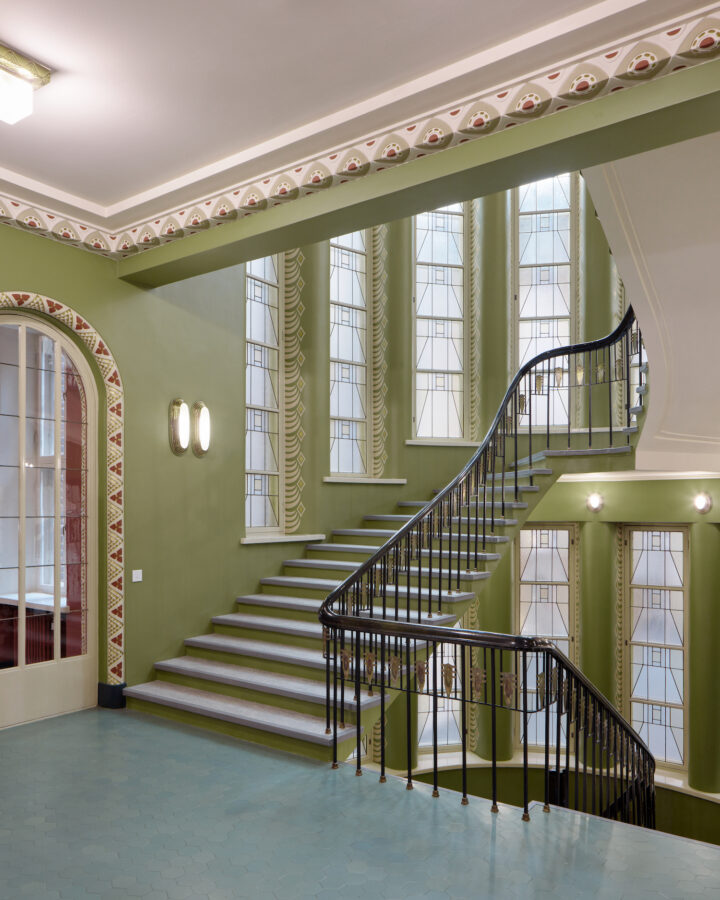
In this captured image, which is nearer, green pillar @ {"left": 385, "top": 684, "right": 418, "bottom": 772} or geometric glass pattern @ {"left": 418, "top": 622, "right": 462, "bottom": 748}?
green pillar @ {"left": 385, "top": 684, "right": 418, "bottom": 772}

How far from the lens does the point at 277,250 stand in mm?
4895

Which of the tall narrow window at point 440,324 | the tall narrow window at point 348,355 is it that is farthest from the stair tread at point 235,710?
the tall narrow window at point 440,324

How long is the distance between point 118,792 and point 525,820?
211 cm

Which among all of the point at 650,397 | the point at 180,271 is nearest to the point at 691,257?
the point at 650,397

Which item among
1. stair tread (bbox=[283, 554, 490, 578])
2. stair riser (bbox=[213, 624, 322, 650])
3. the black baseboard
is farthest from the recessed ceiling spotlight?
the black baseboard

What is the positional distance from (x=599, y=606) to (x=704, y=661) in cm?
120

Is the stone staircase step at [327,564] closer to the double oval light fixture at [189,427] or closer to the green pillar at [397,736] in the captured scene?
the double oval light fixture at [189,427]

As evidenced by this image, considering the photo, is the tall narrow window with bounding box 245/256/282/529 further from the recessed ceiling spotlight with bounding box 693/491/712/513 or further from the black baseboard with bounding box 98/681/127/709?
the recessed ceiling spotlight with bounding box 693/491/712/513

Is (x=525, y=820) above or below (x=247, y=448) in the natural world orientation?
below

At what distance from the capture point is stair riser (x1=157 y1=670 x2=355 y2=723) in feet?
15.5

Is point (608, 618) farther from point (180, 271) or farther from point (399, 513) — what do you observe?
point (180, 271)

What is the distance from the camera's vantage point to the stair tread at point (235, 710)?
4414mm

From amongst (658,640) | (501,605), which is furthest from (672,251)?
(658,640)

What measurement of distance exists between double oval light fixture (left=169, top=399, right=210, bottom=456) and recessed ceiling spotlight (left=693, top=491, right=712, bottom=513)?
204 inches
